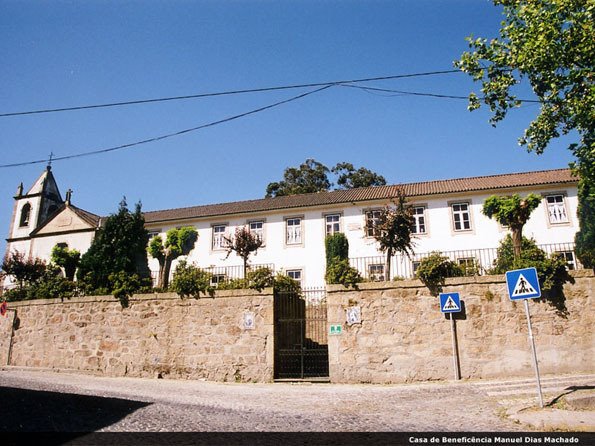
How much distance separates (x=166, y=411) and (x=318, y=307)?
6810 millimetres

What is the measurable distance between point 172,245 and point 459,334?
70.2 feet

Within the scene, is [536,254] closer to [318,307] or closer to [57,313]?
[318,307]

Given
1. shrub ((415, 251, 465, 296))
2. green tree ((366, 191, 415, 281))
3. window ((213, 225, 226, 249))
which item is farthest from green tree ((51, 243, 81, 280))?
shrub ((415, 251, 465, 296))

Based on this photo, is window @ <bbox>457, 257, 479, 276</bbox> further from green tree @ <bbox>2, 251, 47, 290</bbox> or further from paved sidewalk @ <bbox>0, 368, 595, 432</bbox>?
green tree @ <bbox>2, 251, 47, 290</bbox>

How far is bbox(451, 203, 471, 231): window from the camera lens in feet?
80.1

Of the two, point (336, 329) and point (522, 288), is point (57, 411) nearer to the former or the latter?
point (336, 329)

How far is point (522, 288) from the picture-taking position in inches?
300

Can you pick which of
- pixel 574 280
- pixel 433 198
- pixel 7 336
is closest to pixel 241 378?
pixel 574 280

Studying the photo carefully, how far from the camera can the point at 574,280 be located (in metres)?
11.1

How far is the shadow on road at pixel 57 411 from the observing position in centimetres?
556

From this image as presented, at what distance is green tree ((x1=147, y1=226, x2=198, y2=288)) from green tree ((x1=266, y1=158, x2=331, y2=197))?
16.5 m

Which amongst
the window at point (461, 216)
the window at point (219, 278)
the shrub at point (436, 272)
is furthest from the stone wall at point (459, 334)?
the window at point (461, 216)

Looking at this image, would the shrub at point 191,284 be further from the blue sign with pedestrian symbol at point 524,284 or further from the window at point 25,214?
the window at point 25,214

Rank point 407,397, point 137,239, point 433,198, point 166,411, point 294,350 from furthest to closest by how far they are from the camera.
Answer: point 433,198
point 137,239
point 294,350
point 407,397
point 166,411
